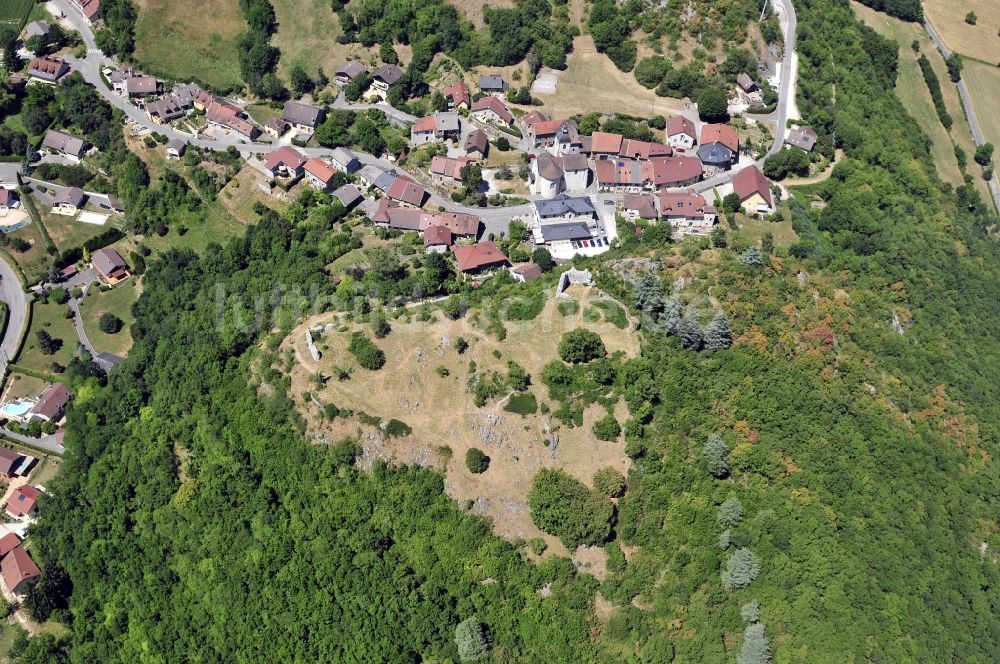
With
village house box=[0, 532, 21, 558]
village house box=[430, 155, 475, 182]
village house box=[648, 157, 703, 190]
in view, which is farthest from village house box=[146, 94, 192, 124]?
village house box=[648, 157, 703, 190]

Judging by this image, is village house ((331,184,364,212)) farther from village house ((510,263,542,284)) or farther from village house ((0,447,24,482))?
village house ((0,447,24,482))

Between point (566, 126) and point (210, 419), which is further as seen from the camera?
point (566, 126)

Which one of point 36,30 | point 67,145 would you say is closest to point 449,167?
point 67,145

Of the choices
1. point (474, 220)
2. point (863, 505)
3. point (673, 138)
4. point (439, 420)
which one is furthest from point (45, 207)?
point (863, 505)

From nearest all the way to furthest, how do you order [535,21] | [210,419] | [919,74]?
[210,419], [535,21], [919,74]

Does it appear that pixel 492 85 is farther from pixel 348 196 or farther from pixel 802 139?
pixel 802 139

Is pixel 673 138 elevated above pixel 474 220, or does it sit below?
above

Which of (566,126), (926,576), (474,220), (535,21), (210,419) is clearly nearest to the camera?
(926,576)

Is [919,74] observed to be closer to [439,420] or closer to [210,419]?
[439,420]
